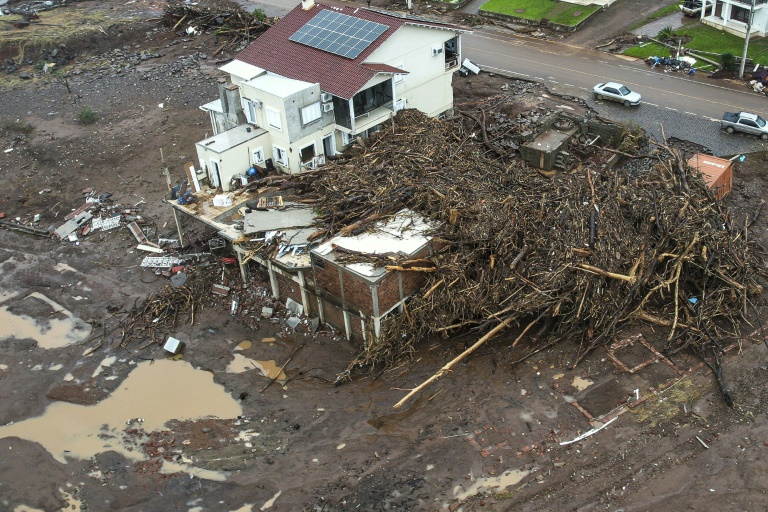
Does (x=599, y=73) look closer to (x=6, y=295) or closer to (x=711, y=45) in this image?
(x=711, y=45)

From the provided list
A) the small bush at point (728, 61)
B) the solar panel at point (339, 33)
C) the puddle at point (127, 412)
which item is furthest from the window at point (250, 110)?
the small bush at point (728, 61)

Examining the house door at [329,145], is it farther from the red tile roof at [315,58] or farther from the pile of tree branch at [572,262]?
the pile of tree branch at [572,262]

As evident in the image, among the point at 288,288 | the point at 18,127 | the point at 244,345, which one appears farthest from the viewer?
the point at 18,127

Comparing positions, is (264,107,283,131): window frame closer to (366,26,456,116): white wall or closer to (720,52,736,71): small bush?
A: (366,26,456,116): white wall

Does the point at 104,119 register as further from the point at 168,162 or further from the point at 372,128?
the point at 372,128

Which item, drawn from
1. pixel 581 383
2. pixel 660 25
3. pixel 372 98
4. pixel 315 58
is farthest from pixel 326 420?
pixel 660 25
